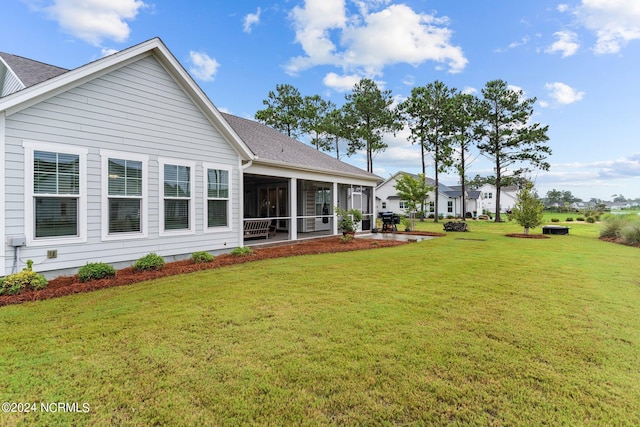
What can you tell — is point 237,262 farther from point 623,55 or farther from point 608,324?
point 623,55

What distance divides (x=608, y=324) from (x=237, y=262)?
7.65 m

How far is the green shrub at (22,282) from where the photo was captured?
5.21m

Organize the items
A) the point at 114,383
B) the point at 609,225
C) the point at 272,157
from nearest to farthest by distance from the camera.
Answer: the point at 114,383 → the point at 272,157 → the point at 609,225

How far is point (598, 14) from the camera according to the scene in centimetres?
1169

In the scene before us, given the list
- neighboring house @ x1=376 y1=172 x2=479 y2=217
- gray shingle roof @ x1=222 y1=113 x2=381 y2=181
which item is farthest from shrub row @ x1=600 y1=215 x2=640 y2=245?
neighboring house @ x1=376 y1=172 x2=479 y2=217

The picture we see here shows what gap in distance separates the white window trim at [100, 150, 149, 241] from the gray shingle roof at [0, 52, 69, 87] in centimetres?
226

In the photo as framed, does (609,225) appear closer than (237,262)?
No

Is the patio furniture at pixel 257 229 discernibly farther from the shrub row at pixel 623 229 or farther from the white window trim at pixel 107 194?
the shrub row at pixel 623 229

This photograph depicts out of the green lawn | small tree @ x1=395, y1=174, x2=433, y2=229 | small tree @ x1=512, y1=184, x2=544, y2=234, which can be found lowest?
the green lawn

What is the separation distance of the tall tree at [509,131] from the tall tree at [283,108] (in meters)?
19.7

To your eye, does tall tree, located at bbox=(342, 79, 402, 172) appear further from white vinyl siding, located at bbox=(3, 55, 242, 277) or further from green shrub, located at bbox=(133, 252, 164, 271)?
green shrub, located at bbox=(133, 252, 164, 271)

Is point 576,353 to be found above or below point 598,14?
below

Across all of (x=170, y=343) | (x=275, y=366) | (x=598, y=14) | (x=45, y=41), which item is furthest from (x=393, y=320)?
(x=45, y=41)

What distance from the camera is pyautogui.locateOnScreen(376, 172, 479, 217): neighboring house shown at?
41781mm
